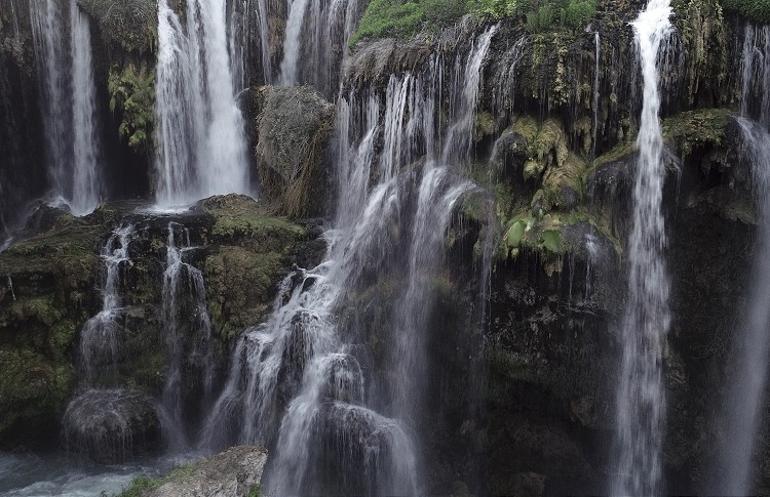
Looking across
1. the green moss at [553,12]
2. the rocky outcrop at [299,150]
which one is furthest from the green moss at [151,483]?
the green moss at [553,12]

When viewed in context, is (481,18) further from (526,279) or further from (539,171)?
(526,279)

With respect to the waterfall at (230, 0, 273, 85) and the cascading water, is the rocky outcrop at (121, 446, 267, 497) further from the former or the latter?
the waterfall at (230, 0, 273, 85)

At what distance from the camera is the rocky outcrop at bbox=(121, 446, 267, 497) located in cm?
743

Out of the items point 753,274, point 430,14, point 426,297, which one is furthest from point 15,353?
point 753,274

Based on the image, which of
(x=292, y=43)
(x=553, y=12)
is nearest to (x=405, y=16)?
(x=553, y=12)

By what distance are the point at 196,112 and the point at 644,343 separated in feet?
44.4

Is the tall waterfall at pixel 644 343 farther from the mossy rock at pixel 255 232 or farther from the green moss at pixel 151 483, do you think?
the mossy rock at pixel 255 232

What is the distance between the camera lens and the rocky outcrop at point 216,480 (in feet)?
24.4

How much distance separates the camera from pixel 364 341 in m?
11.2

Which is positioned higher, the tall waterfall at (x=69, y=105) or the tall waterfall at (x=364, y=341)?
the tall waterfall at (x=69, y=105)

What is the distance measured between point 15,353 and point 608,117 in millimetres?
11581

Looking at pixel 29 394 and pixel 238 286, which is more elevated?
pixel 238 286

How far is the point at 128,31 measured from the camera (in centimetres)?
1695

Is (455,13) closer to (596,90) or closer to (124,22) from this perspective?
(596,90)
